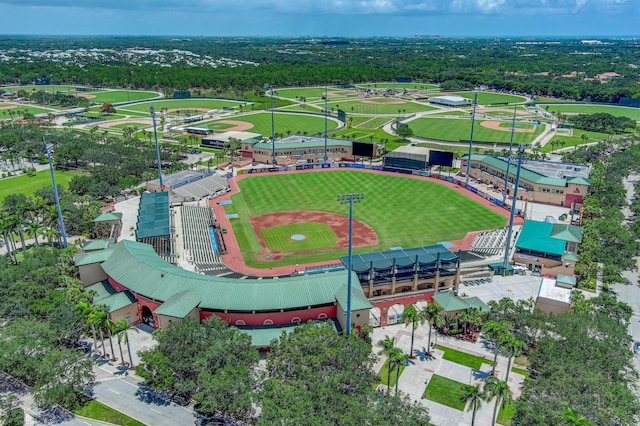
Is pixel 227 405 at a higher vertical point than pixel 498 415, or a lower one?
higher

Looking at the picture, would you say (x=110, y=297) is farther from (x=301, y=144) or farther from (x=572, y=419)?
(x=301, y=144)

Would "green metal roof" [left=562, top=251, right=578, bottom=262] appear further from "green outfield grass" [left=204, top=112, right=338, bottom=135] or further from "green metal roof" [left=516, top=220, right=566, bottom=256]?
"green outfield grass" [left=204, top=112, right=338, bottom=135]

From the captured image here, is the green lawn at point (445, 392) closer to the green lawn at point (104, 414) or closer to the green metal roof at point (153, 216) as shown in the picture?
the green lawn at point (104, 414)

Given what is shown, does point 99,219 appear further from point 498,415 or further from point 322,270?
point 498,415

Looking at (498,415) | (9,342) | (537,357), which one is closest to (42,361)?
(9,342)

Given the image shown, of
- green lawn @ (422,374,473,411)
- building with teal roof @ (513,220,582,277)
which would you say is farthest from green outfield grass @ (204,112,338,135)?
green lawn @ (422,374,473,411)
